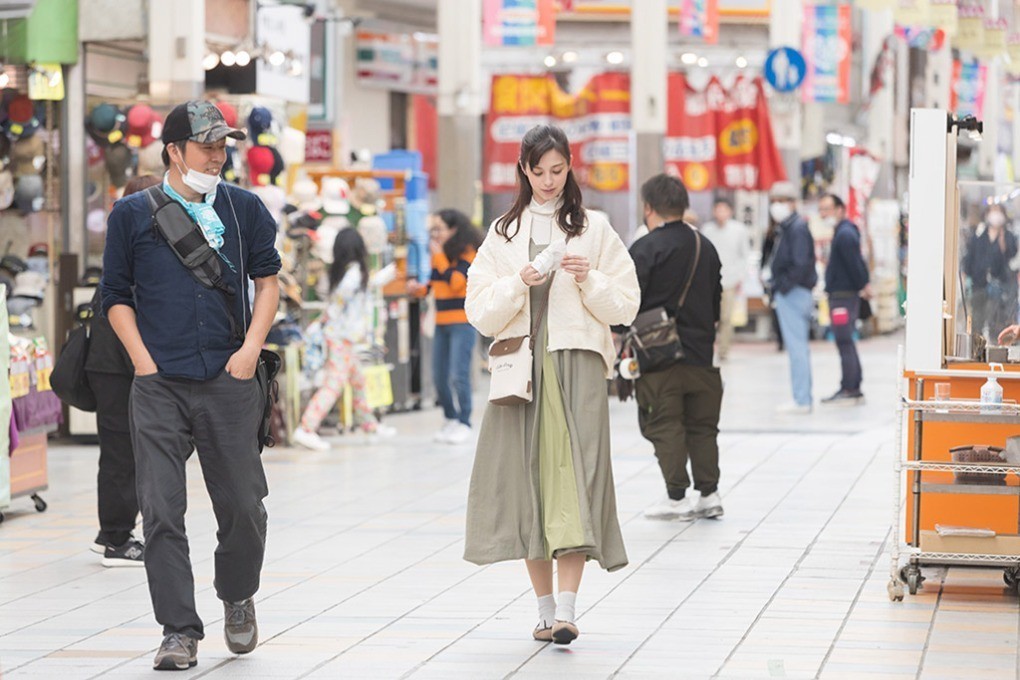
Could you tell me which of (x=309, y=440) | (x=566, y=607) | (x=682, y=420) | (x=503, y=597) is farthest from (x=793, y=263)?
(x=566, y=607)

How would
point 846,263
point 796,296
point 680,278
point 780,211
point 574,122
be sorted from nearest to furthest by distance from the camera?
1. point 680,278
2. point 796,296
3. point 846,263
4. point 780,211
5. point 574,122

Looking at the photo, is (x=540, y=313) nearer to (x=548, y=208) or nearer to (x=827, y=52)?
(x=548, y=208)

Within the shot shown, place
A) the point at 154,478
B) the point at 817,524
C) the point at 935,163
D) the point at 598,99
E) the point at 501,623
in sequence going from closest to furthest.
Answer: the point at 154,478 < the point at 501,623 < the point at 935,163 < the point at 817,524 < the point at 598,99

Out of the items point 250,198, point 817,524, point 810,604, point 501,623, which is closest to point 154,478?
point 250,198

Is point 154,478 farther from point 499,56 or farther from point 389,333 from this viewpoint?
point 499,56

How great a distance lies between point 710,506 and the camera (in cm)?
999

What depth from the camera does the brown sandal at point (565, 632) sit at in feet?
21.5

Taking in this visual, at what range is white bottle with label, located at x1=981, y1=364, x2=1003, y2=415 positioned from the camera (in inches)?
Result: 297

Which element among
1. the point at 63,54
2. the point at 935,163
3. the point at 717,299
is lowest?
the point at 717,299

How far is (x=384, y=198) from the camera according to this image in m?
16.4

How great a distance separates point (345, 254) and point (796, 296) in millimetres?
4585

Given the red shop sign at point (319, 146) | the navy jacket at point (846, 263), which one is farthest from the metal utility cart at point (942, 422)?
the red shop sign at point (319, 146)

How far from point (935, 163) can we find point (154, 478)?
351cm

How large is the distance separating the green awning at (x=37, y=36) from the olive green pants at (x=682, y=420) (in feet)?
20.2
